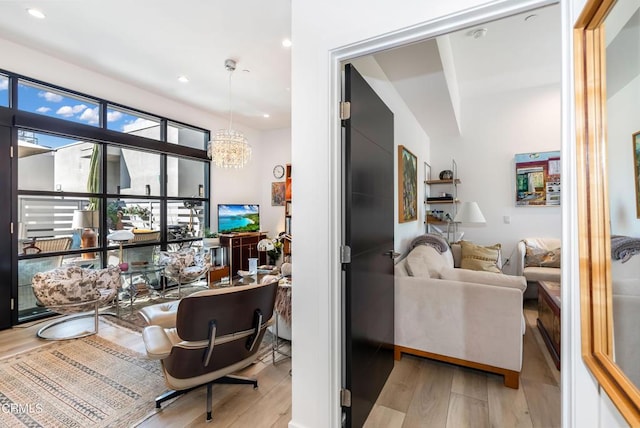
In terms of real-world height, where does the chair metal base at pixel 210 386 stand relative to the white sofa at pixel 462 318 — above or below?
below

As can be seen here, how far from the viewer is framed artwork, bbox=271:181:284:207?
20.6 feet

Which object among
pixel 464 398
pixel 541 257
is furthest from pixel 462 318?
pixel 541 257

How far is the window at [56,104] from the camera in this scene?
322cm

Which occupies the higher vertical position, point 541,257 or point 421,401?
point 541,257

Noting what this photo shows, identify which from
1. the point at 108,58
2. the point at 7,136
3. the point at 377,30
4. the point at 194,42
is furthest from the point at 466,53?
the point at 7,136

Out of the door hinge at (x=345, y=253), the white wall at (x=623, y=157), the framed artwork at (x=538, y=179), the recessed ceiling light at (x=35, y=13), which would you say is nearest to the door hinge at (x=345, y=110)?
the door hinge at (x=345, y=253)

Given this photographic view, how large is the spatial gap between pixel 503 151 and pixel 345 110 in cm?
449

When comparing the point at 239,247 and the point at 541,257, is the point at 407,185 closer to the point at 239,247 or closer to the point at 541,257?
the point at 541,257

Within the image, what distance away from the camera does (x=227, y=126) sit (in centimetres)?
576

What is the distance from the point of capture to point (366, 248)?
5.91 feet

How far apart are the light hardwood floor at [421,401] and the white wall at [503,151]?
275 centimetres

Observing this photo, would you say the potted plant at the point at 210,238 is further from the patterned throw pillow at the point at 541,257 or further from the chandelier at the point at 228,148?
the patterned throw pillow at the point at 541,257

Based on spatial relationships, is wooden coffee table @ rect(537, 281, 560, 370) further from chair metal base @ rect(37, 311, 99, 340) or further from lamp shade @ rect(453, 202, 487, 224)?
chair metal base @ rect(37, 311, 99, 340)

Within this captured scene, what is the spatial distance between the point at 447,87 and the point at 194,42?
2738 mm
